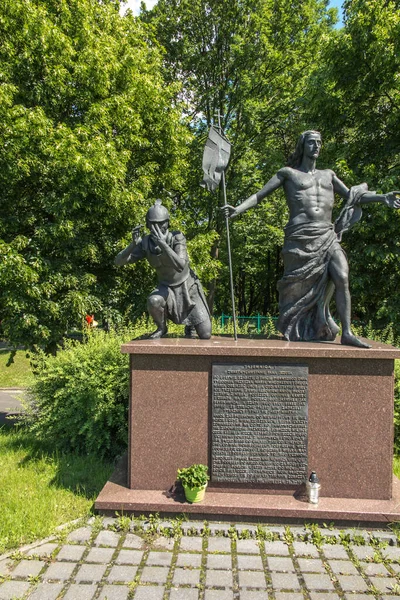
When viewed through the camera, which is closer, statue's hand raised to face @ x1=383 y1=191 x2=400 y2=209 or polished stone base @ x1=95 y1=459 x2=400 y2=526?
polished stone base @ x1=95 y1=459 x2=400 y2=526

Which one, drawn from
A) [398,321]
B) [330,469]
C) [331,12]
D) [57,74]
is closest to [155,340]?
[330,469]

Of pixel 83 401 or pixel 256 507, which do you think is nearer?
pixel 256 507

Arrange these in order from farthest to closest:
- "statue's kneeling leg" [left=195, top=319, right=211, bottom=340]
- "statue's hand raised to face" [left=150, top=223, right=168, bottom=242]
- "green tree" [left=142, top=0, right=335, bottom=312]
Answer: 1. "green tree" [left=142, top=0, right=335, bottom=312]
2. "statue's kneeling leg" [left=195, top=319, right=211, bottom=340]
3. "statue's hand raised to face" [left=150, top=223, right=168, bottom=242]

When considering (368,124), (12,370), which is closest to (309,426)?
(368,124)

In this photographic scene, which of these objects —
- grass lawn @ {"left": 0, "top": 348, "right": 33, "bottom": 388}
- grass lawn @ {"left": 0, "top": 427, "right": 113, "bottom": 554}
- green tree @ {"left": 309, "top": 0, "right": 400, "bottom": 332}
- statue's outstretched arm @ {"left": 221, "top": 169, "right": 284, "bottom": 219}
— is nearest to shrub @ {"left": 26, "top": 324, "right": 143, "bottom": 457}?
grass lawn @ {"left": 0, "top": 427, "right": 113, "bottom": 554}

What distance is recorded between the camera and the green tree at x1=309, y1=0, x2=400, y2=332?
9.90 metres

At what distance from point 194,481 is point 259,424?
2.59 ft

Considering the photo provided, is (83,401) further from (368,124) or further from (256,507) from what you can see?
(368,124)

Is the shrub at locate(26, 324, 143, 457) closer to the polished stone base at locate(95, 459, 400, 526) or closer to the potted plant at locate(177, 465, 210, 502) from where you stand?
the polished stone base at locate(95, 459, 400, 526)

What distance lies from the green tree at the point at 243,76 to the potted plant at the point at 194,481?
1251 cm

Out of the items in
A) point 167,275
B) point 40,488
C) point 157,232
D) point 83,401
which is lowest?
point 40,488

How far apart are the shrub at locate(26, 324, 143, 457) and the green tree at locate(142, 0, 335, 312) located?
10252 millimetres

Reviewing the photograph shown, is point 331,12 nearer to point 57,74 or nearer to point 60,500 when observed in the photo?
point 57,74

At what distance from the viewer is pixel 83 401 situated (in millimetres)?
5895
